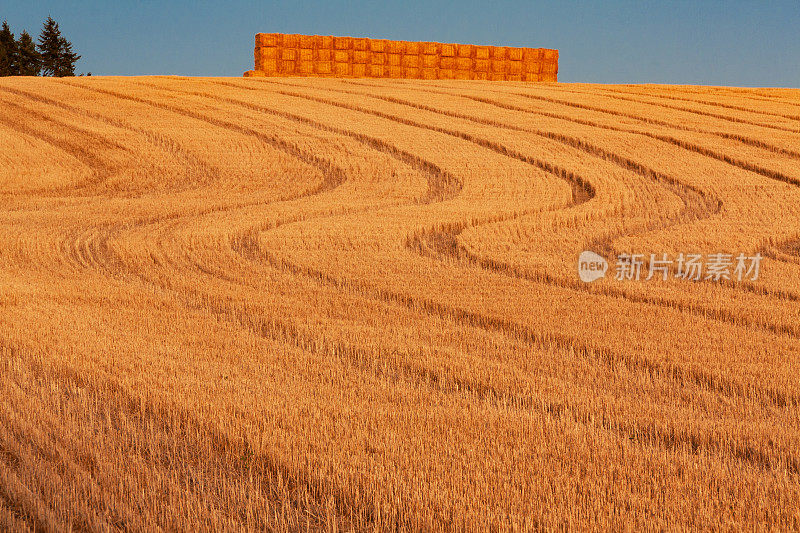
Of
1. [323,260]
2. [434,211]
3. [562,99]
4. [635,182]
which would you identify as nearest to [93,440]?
[323,260]

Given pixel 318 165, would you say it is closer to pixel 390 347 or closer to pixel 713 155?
pixel 713 155

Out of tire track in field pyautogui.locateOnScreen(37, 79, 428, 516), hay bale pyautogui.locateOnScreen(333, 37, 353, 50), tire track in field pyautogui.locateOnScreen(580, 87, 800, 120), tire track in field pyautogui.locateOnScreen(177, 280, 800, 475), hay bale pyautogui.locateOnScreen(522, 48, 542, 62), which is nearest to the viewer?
tire track in field pyautogui.locateOnScreen(177, 280, 800, 475)

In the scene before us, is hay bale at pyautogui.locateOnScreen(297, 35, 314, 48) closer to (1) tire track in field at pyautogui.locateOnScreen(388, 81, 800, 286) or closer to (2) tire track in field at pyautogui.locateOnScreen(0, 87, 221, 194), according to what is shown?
(1) tire track in field at pyautogui.locateOnScreen(388, 81, 800, 286)

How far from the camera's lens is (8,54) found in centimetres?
6781

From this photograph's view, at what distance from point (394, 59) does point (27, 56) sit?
40.2 metres

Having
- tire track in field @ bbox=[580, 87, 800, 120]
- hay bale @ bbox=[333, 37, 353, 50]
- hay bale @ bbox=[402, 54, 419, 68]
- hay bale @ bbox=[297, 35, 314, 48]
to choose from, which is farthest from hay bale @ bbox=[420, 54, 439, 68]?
tire track in field @ bbox=[580, 87, 800, 120]

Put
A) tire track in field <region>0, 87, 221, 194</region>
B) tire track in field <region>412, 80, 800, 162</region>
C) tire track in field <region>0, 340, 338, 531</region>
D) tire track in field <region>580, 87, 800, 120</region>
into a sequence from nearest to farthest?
tire track in field <region>0, 340, 338, 531</region> → tire track in field <region>0, 87, 221, 194</region> → tire track in field <region>412, 80, 800, 162</region> → tire track in field <region>580, 87, 800, 120</region>

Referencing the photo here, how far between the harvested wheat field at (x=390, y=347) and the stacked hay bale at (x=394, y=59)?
18.7 metres

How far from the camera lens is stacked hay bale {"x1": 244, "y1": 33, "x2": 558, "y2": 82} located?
38125mm

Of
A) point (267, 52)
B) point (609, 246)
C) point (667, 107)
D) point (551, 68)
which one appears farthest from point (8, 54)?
point (609, 246)

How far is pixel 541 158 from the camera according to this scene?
21.1 m

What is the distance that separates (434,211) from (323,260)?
14.2ft

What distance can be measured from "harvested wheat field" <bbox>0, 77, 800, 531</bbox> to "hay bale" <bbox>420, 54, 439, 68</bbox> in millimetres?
→ 21207

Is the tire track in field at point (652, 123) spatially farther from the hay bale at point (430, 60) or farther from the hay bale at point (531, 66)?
the hay bale at point (531, 66)
